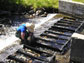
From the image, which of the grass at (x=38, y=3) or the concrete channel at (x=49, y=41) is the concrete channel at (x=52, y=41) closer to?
the concrete channel at (x=49, y=41)

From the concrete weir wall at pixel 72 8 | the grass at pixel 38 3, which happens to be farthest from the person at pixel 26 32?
the grass at pixel 38 3

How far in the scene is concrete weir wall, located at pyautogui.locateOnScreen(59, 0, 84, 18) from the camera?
35.1 ft

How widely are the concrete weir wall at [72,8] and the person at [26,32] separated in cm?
477

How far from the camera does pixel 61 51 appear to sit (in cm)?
721

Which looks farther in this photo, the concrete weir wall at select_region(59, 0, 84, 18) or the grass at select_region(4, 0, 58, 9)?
the grass at select_region(4, 0, 58, 9)

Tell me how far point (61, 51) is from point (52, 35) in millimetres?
1612

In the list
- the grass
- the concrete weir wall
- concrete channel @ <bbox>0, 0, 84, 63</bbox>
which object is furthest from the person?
the grass

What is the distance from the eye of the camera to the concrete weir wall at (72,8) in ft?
35.1

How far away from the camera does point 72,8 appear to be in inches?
435

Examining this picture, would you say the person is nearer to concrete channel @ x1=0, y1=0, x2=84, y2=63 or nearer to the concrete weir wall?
concrete channel @ x1=0, y1=0, x2=84, y2=63

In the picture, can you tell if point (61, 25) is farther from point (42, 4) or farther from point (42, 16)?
point (42, 4)

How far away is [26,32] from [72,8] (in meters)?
5.09

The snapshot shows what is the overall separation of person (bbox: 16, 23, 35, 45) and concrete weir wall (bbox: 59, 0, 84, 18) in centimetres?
477

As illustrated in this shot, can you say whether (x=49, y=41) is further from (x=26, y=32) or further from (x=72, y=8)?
(x=72, y=8)
